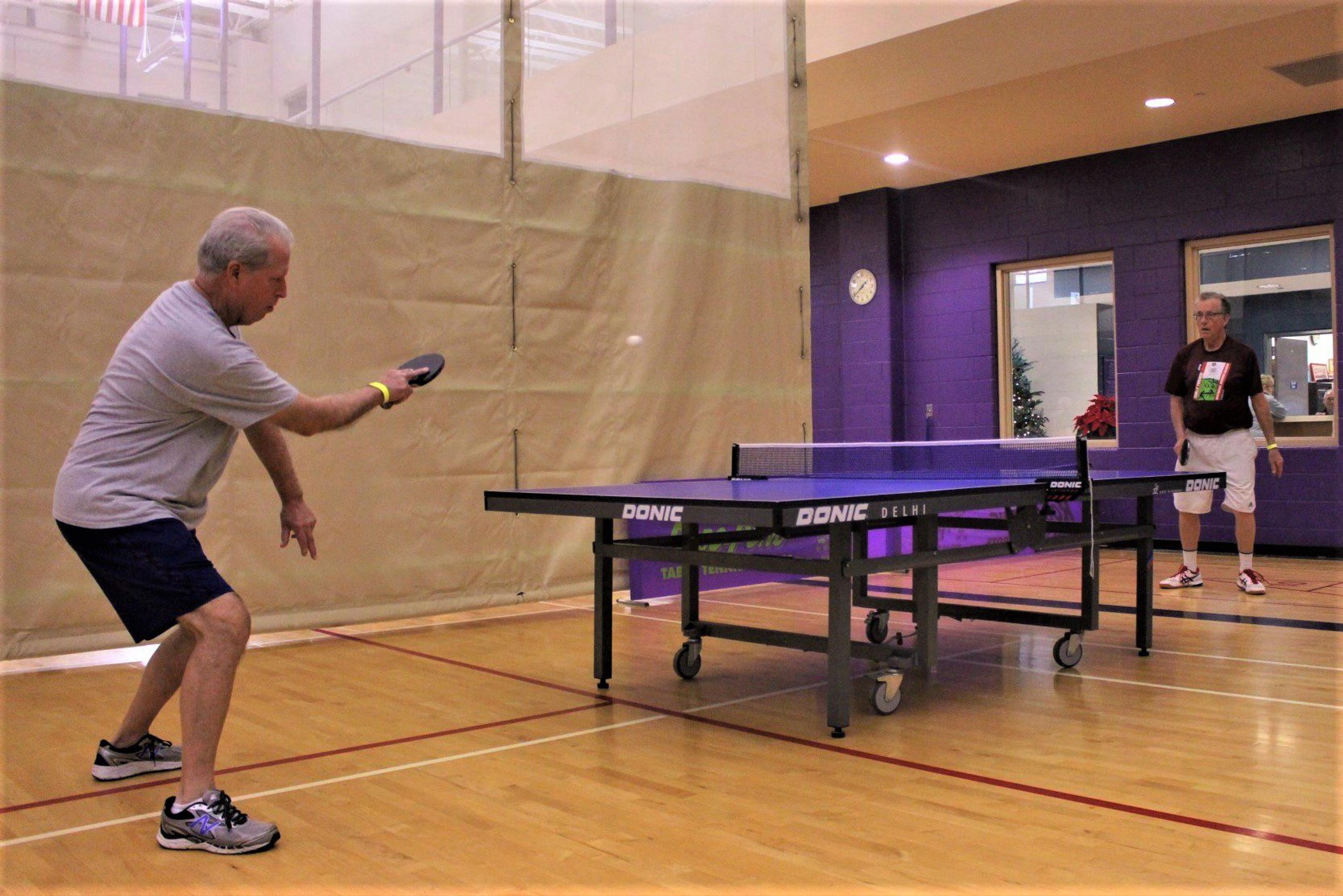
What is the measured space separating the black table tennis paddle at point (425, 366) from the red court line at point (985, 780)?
1.40 meters

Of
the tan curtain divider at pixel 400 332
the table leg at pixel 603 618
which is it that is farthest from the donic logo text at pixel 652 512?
the tan curtain divider at pixel 400 332

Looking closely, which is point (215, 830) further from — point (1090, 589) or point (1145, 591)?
point (1145, 591)

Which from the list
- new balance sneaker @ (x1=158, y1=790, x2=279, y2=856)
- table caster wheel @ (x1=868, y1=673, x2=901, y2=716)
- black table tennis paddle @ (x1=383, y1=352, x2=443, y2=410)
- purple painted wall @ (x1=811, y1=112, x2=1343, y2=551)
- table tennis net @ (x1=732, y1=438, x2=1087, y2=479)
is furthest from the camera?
purple painted wall @ (x1=811, y1=112, x2=1343, y2=551)

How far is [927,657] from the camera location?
3.55 metres

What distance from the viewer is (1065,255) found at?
30.7 ft

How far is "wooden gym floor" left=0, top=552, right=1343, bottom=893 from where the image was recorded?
2215 millimetres

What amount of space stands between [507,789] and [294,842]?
54cm

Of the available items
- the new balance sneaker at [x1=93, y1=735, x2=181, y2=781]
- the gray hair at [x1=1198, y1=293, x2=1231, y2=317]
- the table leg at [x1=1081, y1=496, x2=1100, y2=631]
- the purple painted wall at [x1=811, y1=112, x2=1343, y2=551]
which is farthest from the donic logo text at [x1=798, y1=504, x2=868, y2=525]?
the purple painted wall at [x1=811, y1=112, x2=1343, y2=551]

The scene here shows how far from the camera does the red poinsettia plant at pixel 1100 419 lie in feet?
30.4

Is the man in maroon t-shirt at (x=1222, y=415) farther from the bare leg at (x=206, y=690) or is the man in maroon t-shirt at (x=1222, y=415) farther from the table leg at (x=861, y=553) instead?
the bare leg at (x=206, y=690)

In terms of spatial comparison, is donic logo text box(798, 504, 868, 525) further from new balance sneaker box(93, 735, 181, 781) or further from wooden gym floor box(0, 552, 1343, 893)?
new balance sneaker box(93, 735, 181, 781)

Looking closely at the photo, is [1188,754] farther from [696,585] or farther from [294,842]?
[294,842]

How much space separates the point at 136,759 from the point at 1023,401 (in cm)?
844

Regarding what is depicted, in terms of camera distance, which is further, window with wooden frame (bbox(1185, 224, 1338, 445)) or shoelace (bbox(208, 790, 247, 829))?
window with wooden frame (bbox(1185, 224, 1338, 445))
